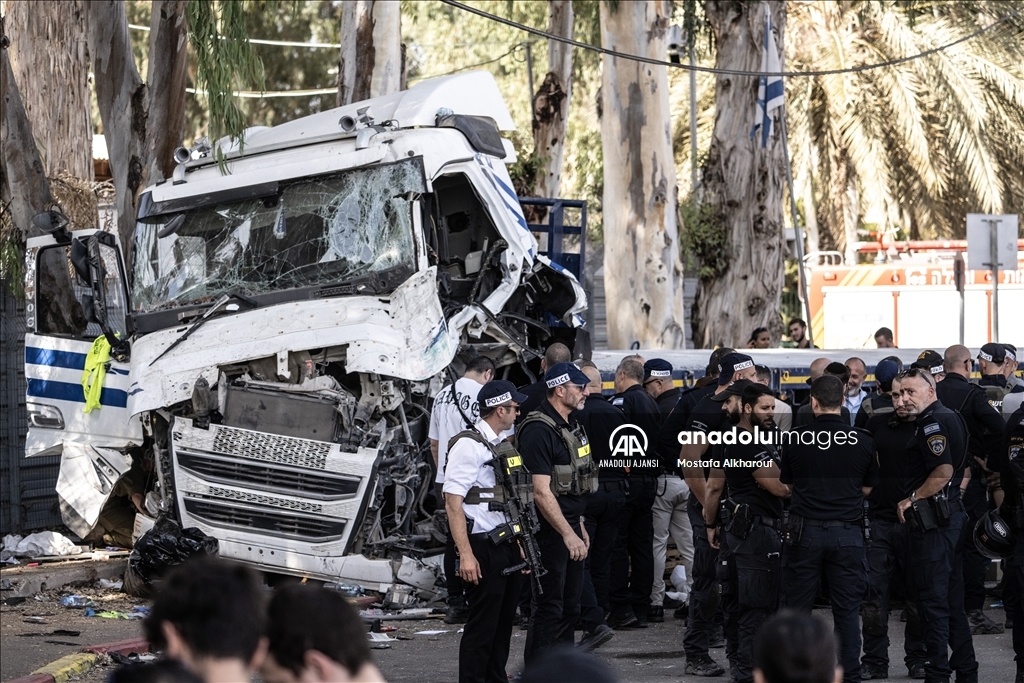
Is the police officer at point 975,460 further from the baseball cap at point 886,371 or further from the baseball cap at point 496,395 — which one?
the baseball cap at point 496,395

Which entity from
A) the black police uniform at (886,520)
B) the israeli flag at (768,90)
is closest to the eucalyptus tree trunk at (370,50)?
the israeli flag at (768,90)

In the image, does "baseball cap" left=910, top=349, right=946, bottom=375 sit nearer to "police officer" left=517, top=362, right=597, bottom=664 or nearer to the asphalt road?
the asphalt road

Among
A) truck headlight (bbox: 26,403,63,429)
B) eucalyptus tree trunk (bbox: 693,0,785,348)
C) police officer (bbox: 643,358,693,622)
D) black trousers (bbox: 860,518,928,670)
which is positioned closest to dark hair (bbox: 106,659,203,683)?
black trousers (bbox: 860,518,928,670)

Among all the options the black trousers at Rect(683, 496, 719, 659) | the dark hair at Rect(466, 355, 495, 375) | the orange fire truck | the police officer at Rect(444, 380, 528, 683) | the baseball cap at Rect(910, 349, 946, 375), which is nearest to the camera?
the police officer at Rect(444, 380, 528, 683)

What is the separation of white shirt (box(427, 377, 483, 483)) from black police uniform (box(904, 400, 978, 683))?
10.2 feet

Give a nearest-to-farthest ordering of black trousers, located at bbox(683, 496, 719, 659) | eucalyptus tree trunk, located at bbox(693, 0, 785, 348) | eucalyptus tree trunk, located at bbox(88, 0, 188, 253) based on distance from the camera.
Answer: black trousers, located at bbox(683, 496, 719, 659) < eucalyptus tree trunk, located at bbox(88, 0, 188, 253) < eucalyptus tree trunk, located at bbox(693, 0, 785, 348)

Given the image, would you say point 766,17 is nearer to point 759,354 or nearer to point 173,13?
point 759,354

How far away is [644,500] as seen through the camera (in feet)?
34.0

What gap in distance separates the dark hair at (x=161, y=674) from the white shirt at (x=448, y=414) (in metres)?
6.45

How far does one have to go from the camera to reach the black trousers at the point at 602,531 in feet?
31.7

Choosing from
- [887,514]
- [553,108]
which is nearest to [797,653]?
[887,514]

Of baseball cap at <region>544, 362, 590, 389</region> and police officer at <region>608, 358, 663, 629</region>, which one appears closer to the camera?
baseball cap at <region>544, 362, 590, 389</region>

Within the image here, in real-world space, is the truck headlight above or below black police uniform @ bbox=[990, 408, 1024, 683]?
above

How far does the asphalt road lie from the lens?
27.6 feet
